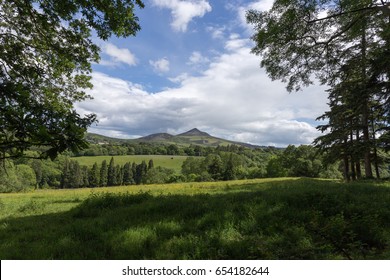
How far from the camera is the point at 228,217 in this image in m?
7.49

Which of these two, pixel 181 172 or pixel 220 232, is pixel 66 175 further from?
pixel 220 232

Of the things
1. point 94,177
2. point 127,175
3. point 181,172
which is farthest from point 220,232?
point 127,175

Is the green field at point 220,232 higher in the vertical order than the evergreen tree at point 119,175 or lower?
higher

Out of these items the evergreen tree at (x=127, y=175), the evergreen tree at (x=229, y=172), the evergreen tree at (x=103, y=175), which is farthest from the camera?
the evergreen tree at (x=127, y=175)

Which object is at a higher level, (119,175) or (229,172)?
(229,172)

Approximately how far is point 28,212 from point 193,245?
9.70 m

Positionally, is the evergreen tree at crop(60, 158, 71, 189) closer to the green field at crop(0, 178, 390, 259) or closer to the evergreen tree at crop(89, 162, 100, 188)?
the evergreen tree at crop(89, 162, 100, 188)

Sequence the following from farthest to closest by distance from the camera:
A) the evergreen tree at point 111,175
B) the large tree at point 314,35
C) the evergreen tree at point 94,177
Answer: the evergreen tree at point 111,175 < the evergreen tree at point 94,177 < the large tree at point 314,35

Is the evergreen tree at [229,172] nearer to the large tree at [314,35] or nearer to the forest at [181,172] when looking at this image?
the forest at [181,172]

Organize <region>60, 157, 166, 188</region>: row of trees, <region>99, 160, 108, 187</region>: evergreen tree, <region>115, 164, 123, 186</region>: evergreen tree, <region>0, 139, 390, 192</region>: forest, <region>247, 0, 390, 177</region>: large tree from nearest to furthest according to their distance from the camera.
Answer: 1. <region>247, 0, 390, 177</region>: large tree
2. <region>0, 139, 390, 192</region>: forest
3. <region>60, 157, 166, 188</region>: row of trees
4. <region>99, 160, 108, 187</region>: evergreen tree
5. <region>115, 164, 123, 186</region>: evergreen tree

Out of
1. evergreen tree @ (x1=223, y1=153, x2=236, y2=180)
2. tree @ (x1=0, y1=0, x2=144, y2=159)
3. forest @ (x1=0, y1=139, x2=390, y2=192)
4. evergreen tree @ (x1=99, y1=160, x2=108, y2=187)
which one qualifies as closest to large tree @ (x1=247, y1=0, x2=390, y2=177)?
tree @ (x1=0, y1=0, x2=144, y2=159)

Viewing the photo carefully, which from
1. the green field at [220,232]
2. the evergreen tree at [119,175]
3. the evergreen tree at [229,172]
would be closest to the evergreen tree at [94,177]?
the evergreen tree at [119,175]

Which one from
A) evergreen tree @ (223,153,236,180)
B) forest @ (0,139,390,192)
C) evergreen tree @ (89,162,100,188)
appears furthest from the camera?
evergreen tree @ (89,162,100,188)
